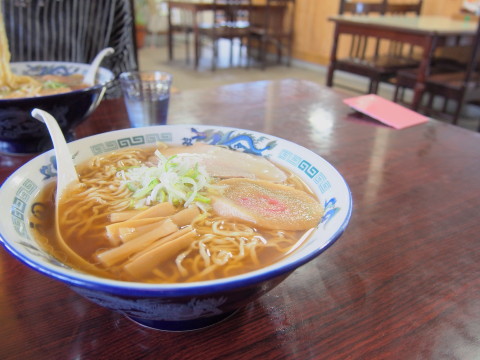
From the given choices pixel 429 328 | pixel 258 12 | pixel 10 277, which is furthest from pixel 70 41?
pixel 258 12

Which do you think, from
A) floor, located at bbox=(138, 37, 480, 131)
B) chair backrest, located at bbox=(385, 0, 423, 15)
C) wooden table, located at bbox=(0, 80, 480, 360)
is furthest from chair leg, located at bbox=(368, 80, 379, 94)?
wooden table, located at bbox=(0, 80, 480, 360)

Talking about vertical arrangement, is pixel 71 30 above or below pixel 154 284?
above

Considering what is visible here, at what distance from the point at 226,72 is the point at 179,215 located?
553 centimetres

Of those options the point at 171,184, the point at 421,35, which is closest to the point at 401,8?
the point at 421,35

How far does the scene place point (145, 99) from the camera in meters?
1.10

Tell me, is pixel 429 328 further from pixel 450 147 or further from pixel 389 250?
pixel 450 147

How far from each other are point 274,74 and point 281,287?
5564 millimetres

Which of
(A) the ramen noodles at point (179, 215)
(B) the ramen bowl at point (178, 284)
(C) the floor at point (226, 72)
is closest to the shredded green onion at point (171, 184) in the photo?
(A) the ramen noodles at point (179, 215)

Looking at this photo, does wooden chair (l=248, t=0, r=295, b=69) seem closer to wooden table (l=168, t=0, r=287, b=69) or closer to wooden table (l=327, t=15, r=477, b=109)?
wooden table (l=168, t=0, r=287, b=69)

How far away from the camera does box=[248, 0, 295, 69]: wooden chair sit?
593 cm

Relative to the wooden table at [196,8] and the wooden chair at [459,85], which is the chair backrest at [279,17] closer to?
the wooden table at [196,8]

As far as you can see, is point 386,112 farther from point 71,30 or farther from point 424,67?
point 424,67

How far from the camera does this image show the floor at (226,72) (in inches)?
202

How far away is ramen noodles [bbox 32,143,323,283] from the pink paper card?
70 centimetres
